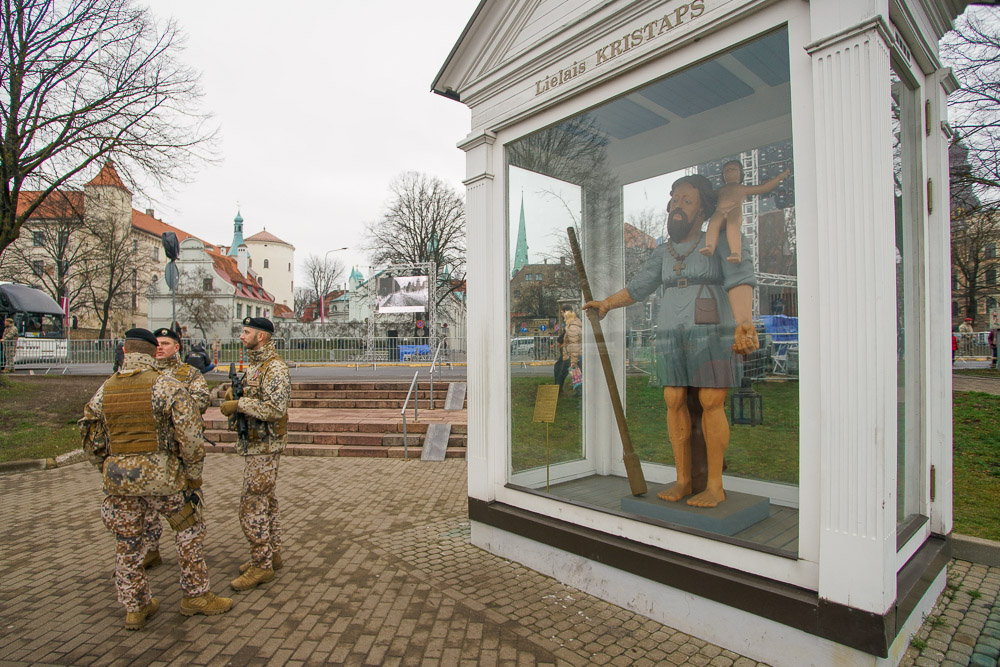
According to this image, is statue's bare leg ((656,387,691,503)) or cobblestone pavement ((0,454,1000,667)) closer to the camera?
cobblestone pavement ((0,454,1000,667))

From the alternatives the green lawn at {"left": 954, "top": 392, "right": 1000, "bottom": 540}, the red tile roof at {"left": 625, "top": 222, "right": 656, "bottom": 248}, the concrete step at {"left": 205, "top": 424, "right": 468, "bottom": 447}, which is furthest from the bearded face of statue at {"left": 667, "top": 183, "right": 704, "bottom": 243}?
the concrete step at {"left": 205, "top": 424, "right": 468, "bottom": 447}

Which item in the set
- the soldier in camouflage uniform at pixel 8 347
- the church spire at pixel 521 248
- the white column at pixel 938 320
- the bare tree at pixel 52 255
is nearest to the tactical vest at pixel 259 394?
the church spire at pixel 521 248

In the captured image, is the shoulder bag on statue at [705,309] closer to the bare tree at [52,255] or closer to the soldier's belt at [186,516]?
the soldier's belt at [186,516]

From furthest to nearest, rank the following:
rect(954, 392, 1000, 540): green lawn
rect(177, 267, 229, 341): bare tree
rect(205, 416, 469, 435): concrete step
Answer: rect(177, 267, 229, 341): bare tree, rect(205, 416, 469, 435): concrete step, rect(954, 392, 1000, 540): green lawn

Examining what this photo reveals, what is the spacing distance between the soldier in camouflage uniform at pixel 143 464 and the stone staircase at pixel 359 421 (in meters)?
4.83

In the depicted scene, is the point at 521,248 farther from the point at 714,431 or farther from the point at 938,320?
the point at 938,320

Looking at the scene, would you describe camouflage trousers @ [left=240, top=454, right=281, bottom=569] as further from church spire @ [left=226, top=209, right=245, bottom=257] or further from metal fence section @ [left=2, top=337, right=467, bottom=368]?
church spire @ [left=226, top=209, right=245, bottom=257]

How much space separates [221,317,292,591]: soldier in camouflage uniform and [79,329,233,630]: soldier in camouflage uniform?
37cm

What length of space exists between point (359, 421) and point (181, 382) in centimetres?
679

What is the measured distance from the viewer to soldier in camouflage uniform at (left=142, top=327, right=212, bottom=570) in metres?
3.95

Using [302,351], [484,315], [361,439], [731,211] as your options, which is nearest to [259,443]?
[484,315]

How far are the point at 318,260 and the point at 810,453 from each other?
64.5 m

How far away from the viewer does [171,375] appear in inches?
171

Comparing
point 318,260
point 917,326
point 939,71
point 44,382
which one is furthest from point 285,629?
point 318,260
